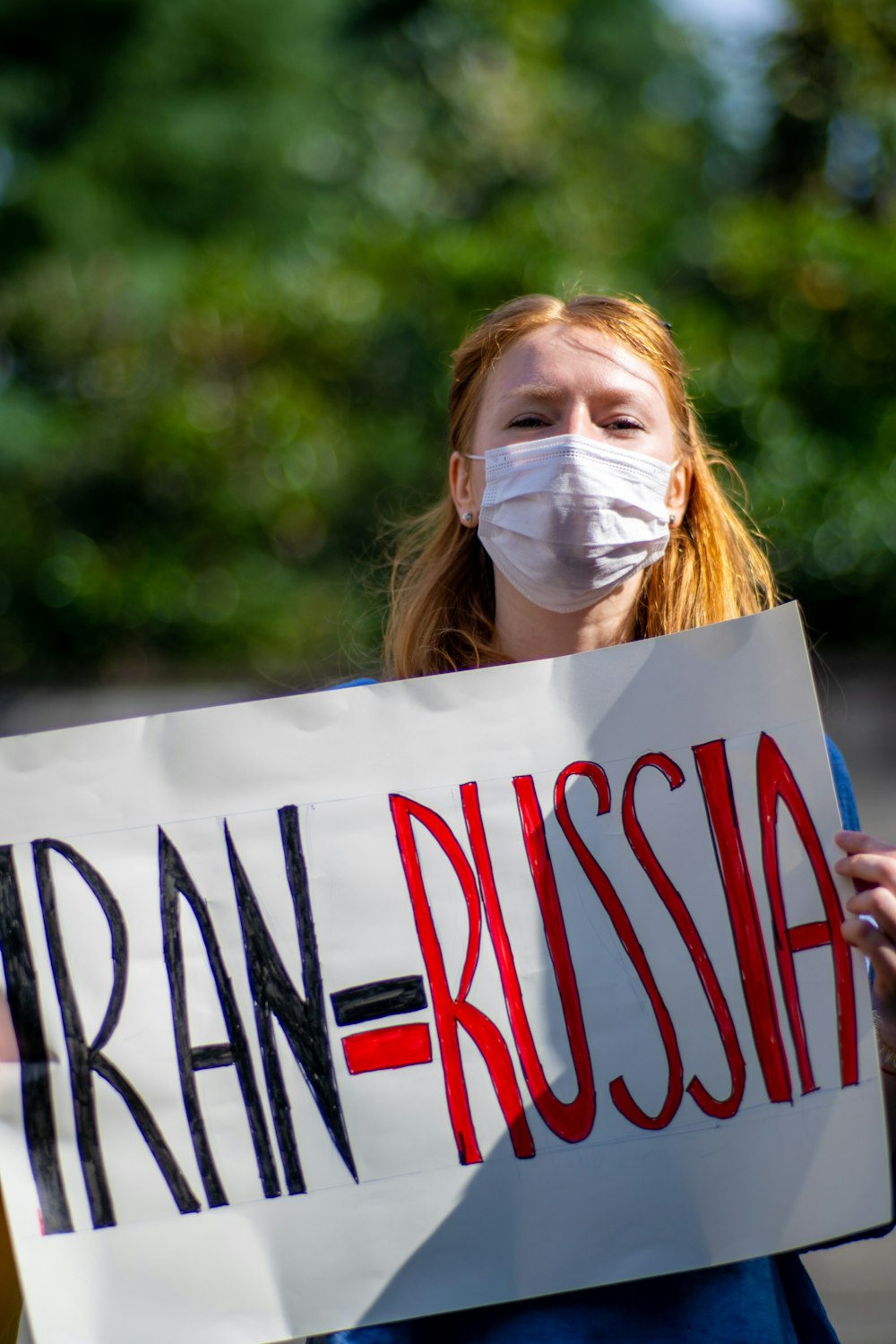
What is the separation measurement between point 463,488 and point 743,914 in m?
0.73

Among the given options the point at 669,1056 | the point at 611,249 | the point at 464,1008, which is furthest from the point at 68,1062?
the point at 611,249

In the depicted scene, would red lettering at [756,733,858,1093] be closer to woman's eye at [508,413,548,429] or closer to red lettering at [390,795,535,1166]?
red lettering at [390,795,535,1166]

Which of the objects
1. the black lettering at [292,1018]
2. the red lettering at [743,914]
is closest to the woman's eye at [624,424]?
the red lettering at [743,914]

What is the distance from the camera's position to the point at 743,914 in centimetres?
148

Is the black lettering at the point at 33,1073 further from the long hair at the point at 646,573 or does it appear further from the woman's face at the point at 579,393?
the woman's face at the point at 579,393

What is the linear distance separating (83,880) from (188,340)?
332 inches

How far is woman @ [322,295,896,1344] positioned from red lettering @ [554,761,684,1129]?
0.18 metres

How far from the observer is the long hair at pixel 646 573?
5.83 feet

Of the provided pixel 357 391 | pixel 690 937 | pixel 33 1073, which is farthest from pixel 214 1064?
pixel 357 391

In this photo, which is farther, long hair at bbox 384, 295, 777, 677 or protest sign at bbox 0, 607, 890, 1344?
long hair at bbox 384, 295, 777, 677

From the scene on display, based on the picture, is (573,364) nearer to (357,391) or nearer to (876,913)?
(876,913)

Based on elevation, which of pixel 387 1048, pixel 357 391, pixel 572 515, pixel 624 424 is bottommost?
pixel 387 1048

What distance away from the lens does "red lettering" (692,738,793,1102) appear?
1.46 meters

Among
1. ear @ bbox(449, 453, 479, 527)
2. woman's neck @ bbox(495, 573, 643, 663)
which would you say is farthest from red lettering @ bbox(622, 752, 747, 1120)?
ear @ bbox(449, 453, 479, 527)
